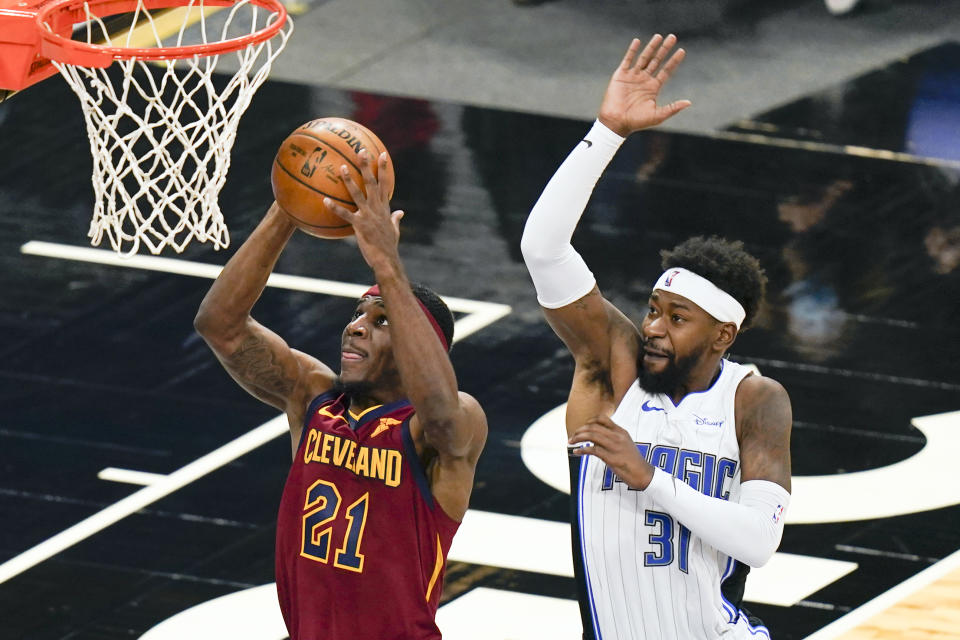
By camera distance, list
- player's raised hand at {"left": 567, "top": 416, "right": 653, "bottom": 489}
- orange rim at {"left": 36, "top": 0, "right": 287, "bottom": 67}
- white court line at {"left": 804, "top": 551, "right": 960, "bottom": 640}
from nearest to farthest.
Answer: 1. player's raised hand at {"left": 567, "top": 416, "right": 653, "bottom": 489}
2. orange rim at {"left": 36, "top": 0, "right": 287, "bottom": 67}
3. white court line at {"left": 804, "top": 551, "right": 960, "bottom": 640}

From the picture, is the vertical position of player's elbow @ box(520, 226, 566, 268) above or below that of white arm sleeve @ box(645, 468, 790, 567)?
above

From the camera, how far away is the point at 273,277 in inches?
366

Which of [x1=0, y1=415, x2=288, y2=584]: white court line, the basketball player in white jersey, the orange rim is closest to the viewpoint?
the basketball player in white jersey

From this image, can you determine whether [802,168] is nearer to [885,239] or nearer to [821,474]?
[885,239]

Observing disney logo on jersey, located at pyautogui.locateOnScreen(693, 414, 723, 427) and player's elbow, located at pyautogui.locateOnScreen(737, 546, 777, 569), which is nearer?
player's elbow, located at pyautogui.locateOnScreen(737, 546, 777, 569)

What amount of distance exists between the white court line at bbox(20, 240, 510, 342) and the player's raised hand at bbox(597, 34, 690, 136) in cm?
393

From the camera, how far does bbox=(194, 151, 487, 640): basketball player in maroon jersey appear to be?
Result: 4.70m

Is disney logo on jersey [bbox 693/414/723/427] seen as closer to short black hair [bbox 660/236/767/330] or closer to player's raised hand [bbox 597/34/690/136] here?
short black hair [bbox 660/236/767/330]

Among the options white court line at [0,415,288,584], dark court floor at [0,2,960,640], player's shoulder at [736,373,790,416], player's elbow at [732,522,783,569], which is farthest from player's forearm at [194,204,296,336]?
white court line at [0,415,288,584]

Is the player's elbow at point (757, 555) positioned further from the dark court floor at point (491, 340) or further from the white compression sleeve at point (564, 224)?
the dark court floor at point (491, 340)

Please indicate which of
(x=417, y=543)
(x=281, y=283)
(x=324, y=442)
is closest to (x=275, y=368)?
(x=324, y=442)

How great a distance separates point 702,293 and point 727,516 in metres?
0.67

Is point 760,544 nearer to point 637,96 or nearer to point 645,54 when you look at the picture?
point 637,96

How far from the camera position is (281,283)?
927 cm
